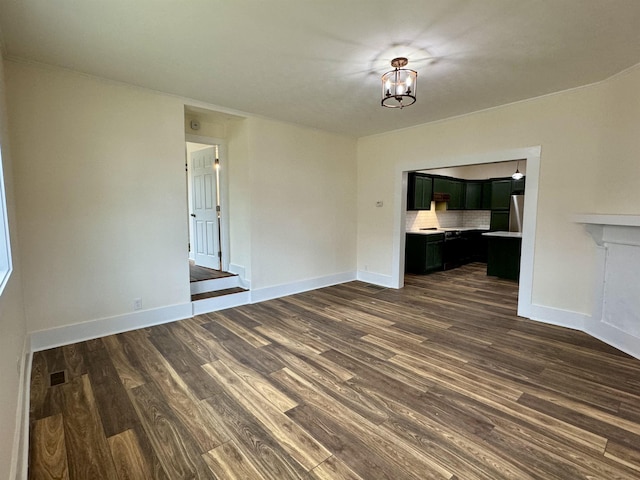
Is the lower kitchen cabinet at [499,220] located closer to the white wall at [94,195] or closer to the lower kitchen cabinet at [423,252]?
the lower kitchen cabinet at [423,252]

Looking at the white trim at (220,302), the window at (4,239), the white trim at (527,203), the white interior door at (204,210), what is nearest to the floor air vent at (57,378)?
the window at (4,239)

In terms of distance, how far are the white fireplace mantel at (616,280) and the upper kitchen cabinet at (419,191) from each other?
3313mm

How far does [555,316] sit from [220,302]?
4306mm

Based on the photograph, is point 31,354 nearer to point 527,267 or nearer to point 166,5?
point 166,5

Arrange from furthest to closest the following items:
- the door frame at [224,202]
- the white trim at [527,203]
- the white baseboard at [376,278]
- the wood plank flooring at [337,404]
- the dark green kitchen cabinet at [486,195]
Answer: the dark green kitchen cabinet at [486,195], the white baseboard at [376,278], the door frame at [224,202], the white trim at [527,203], the wood plank flooring at [337,404]

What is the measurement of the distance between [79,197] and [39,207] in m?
0.33

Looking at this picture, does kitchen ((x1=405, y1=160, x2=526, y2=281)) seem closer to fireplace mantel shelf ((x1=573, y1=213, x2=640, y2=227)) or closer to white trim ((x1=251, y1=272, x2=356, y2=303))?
white trim ((x1=251, y1=272, x2=356, y2=303))

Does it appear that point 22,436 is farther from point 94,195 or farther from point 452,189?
point 452,189

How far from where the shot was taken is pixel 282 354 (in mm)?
2980

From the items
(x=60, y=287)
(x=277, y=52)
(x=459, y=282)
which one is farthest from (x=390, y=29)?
(x=459, y=282)

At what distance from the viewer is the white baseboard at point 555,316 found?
3576 millimetres

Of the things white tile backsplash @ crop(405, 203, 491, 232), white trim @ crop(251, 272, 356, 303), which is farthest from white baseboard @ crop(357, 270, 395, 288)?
white tile backsplash @ crop(405, 203, 491, 232)

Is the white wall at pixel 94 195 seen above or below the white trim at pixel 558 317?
above

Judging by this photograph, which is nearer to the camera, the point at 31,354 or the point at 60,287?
the point at 31,354
